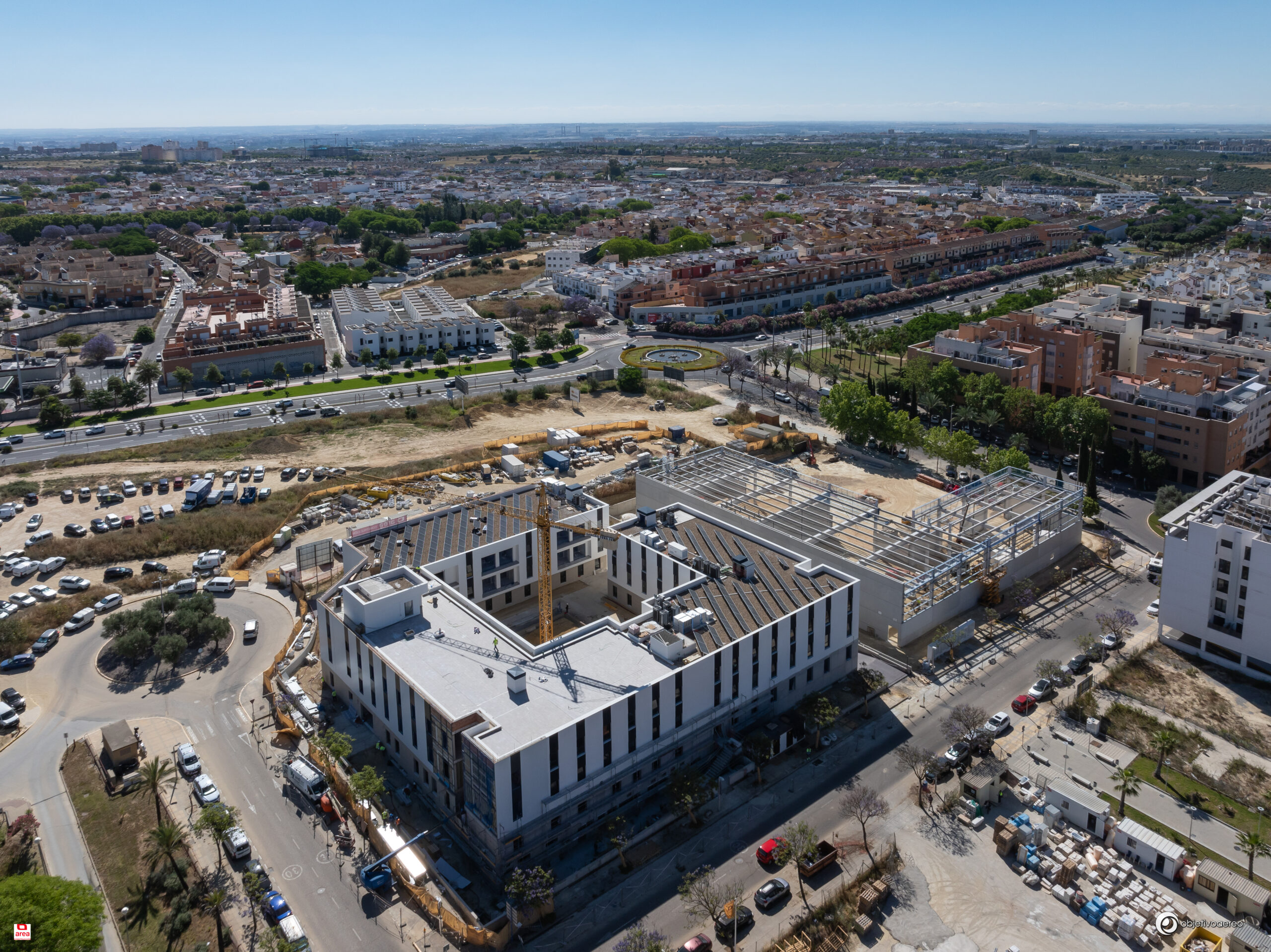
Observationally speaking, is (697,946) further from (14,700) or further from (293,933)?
(14,700)

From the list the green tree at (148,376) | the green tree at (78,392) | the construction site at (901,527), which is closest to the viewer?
the construction site at (901,527)

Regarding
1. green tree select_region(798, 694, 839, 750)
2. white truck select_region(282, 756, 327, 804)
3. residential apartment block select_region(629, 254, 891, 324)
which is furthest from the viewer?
residential apartment block select_region(629, 254, 891, 324)

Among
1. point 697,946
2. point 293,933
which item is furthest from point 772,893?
point 293,933

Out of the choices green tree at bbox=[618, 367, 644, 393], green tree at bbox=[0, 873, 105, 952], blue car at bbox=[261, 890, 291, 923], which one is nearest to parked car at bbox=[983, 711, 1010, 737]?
blue car at bbox=[261, 890, 291, 923]

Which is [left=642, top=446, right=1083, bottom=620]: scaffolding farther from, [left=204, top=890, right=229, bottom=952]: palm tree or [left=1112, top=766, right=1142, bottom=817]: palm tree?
[left=204, top=890, right=229, bottom=952]: palm tree

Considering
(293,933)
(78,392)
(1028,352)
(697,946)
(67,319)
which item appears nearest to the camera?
(697,946)

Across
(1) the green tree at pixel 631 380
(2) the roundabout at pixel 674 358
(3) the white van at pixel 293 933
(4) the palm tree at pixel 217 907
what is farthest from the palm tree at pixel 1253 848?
(2) the roundabout at pixel 674 358

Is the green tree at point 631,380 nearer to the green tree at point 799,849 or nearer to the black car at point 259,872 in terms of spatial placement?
the green tree at point 799,849
